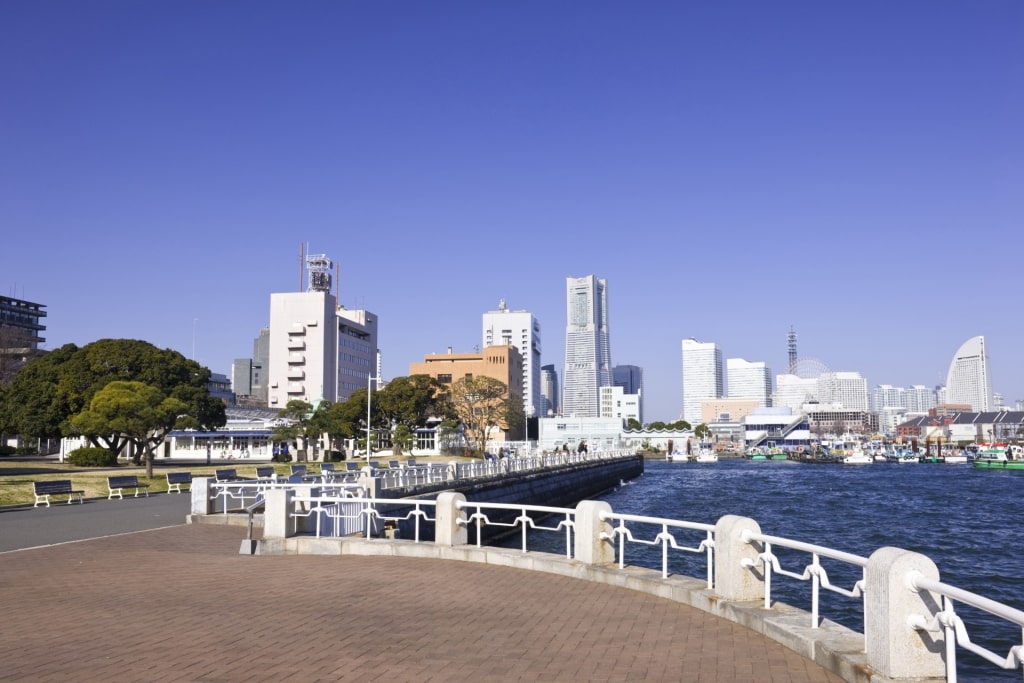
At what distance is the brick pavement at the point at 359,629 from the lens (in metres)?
7.52

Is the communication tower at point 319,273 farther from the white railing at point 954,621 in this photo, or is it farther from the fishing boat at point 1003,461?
the white railing at point 954,621

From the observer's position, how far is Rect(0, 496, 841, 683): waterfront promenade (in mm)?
7527

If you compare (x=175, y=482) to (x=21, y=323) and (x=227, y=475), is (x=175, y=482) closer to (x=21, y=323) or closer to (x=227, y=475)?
(x=227, y=475)

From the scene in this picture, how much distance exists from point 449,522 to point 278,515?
3681 mm

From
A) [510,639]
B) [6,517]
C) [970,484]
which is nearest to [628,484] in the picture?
[970,484]

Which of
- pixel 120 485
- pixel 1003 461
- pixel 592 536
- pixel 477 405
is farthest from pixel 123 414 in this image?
pixel 1003 461

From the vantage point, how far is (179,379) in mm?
71688

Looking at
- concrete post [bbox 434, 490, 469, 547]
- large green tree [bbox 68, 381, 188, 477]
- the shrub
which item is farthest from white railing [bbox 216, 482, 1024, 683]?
the shrub

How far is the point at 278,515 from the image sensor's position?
1616 cm

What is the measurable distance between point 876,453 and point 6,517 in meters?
151

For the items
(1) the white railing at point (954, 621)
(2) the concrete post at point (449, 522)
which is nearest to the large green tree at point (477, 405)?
(2) the concrete post at point (449, 522)

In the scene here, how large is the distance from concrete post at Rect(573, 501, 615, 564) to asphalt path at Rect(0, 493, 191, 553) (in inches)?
467

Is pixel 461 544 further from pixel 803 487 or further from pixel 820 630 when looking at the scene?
pixel 803 487

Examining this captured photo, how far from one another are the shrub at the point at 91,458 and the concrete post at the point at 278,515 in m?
44.4
